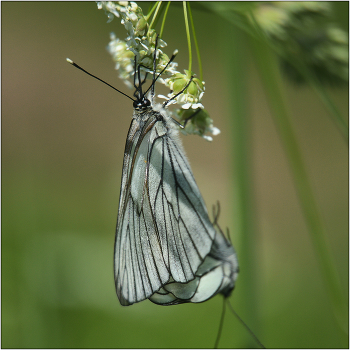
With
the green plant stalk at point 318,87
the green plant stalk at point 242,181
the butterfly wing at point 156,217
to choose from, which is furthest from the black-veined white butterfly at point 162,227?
the green plant stalk at point 318,87

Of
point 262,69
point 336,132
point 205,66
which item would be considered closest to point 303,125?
point 336,132

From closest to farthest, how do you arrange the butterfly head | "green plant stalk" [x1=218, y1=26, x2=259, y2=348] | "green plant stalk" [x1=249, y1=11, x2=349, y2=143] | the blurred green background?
1. "green plant stalk" [x1=249, y1=11, x2=349, y2=143]
2. the butterfly head
3. "green plant stalk" [x1=218, y1=26, x2=259, y2=348]
4. the blurred green background

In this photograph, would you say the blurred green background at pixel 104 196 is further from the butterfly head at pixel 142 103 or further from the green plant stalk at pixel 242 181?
the butterfly head at pixel 142 103

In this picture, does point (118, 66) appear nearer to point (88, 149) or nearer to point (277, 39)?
point (277, 39)

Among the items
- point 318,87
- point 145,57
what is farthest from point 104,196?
point 318,87

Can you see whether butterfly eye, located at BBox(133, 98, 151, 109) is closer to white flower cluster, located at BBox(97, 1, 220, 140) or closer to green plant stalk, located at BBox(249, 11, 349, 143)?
white flower cluster, located at BBox(97, 1, 220, 140)

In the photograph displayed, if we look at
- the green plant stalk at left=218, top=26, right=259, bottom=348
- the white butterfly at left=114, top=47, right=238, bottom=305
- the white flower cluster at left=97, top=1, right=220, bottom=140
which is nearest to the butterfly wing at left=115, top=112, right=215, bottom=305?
the white butterfly at left=114, top=47, right=238, bottom=305
